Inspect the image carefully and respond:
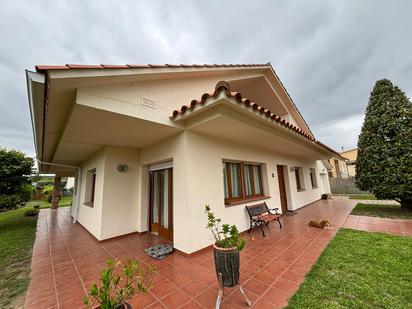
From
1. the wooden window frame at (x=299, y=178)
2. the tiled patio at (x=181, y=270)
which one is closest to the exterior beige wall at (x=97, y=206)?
the tiled patio at (x=181, y=270)

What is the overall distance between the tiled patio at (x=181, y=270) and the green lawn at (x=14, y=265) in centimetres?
14

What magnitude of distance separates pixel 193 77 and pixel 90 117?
3107 millimetres

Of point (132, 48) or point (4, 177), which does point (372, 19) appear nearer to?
point (132, 48)

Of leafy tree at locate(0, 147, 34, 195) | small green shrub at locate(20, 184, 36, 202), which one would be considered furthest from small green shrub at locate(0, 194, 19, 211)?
small green shrub at locate(20, 184, 36, 202)

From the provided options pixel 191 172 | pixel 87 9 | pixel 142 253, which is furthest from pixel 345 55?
pixel 142 253

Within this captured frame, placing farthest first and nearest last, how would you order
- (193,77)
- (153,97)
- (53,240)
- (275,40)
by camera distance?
(275,40) < (53,240) < (193,77) < (153,97)

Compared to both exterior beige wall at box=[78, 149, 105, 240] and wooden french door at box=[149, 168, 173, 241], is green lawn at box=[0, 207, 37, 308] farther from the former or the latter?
wooden french door at box=[149, 168, 173, 241]

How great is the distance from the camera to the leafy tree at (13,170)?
769 cm

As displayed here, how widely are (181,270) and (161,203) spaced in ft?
8.30

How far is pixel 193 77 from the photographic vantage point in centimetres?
512

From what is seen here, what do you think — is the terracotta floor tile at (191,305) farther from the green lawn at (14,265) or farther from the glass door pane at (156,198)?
the glass door pane at (156,198)

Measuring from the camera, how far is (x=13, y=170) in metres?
7.89

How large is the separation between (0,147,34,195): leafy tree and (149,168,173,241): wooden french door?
741cm

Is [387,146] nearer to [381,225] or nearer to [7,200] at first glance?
[381,225]
